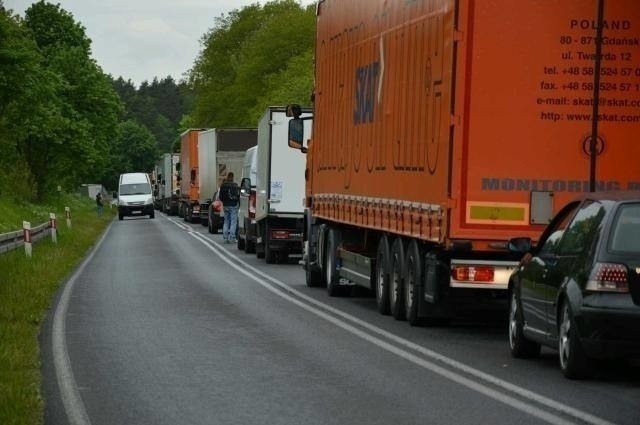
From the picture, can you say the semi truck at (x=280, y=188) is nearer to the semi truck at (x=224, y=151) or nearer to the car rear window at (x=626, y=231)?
the car rear window at (x=626, y=231)

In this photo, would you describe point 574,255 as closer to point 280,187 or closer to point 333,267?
point 333,267

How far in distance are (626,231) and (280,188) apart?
21.3 metres

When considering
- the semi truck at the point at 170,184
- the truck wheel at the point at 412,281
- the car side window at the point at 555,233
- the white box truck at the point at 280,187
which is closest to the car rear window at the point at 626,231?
the car side window at the point at 555,233

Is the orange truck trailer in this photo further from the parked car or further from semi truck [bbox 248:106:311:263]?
semi truck [bbox 248:106:311:263]

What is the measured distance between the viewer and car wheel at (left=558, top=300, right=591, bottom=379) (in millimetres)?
12258

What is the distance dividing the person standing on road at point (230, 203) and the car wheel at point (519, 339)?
29752 millimetres

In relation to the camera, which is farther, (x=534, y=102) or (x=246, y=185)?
(x=246, y=185)

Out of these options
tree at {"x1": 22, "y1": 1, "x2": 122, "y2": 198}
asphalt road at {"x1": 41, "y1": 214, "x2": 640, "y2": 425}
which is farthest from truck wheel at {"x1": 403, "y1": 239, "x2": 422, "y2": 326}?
tree at {"x1": 22, "y1": 1, "x2": 122, "y2": 198}

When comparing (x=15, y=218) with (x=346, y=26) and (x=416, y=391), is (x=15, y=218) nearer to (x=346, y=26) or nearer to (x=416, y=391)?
(x=346, y=26)

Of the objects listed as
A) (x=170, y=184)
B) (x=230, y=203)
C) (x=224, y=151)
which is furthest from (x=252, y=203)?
(x=170, y=184)

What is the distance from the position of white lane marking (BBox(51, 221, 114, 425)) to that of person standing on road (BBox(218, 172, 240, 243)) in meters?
20.9

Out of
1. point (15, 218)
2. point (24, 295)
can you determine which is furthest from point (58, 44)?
point (24, 295)

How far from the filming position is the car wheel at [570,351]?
12.3 metres

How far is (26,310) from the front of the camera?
20062 mm
